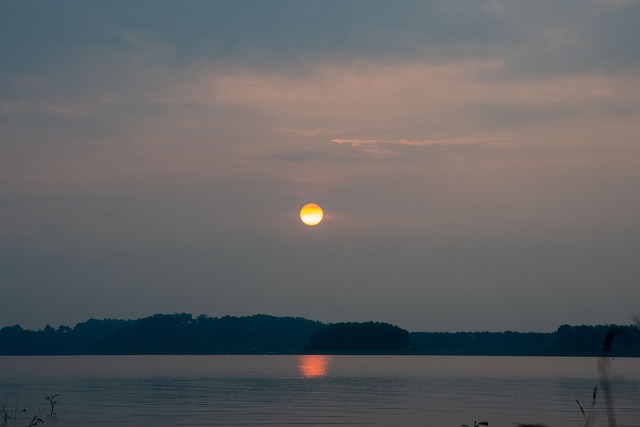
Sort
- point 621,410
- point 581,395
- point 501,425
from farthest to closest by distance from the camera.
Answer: point 581,395 → point 621,410 → point 501,425

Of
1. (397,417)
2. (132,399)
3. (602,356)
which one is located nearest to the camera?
(602,356)

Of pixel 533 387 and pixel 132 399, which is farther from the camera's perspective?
pixel 533 387

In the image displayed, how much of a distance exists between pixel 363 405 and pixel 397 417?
10.3m

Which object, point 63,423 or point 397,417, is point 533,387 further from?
point 63,423

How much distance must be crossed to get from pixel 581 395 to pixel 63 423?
5266 centimetres

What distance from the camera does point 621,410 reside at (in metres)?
66.8

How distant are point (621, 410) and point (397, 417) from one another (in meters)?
18.5

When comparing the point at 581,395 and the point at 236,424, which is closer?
the point at 236,424

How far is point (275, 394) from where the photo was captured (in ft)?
285

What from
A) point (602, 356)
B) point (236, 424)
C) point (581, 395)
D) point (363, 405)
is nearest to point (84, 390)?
point (363, 405)

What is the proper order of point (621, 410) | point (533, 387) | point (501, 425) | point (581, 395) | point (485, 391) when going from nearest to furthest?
1. point (501, 425)
2. point (621, 410)
3. point (581, 395)
4. point (485, 391)
5. point (533, 387)

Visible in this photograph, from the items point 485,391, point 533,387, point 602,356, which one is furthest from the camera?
point 533,387

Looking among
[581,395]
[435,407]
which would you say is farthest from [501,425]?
[581,395]

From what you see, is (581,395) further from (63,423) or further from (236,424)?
(63,423)
